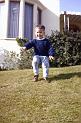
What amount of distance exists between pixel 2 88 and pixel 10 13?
7792 mm

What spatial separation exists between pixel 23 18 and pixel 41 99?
28.2ft

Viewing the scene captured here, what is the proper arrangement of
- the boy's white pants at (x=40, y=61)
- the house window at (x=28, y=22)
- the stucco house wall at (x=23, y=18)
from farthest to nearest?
the house window at (x=28, y=22)
the stucco house wall at (x=23, y=18)
the boy's white pants at (x=40, y=61)

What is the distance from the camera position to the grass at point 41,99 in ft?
21.4

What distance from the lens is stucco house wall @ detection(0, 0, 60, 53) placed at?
15.3 metres

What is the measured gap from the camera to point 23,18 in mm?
15648

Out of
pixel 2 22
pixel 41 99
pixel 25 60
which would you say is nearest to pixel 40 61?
pixel 41 99

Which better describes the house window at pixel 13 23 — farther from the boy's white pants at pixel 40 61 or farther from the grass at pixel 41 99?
the boy's white pants at pixel 40 61

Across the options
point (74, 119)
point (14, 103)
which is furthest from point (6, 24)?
point (74, 119)

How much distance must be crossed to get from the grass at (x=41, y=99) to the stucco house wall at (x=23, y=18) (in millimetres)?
5427

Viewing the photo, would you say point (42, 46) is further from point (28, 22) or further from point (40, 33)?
point (28, 22)

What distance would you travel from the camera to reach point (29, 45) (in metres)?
9.62

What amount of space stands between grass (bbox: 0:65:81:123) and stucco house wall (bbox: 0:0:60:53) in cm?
543

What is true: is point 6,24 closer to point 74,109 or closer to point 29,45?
point 29,45

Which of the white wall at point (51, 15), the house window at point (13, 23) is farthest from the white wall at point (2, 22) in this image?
the white wall at point (51, 15)
